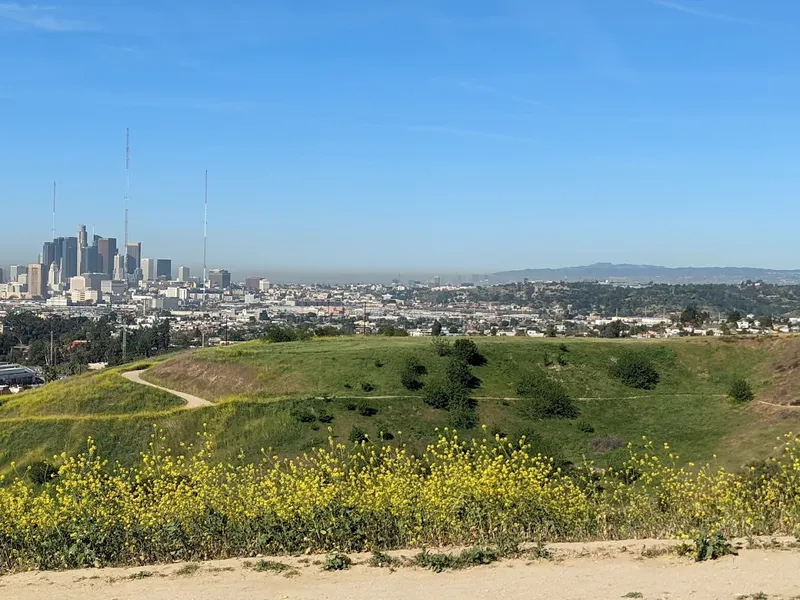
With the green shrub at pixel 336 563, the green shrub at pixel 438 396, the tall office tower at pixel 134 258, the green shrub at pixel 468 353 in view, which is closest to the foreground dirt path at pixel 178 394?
the green shrub at pixel 438 396

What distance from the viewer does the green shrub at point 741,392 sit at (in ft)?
121

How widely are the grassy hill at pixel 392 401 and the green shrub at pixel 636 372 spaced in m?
0.51

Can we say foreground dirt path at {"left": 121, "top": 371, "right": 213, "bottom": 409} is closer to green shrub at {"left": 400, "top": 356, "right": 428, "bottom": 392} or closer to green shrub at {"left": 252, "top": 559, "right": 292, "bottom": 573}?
green shrub at {"left": 400, "top": 356, "right": 428, "bottom": 392}

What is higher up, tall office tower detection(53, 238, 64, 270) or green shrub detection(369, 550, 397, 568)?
tall office tower detection(53, 238, 64, 270)

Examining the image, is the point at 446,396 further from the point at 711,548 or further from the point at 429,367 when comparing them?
the point at 711,548

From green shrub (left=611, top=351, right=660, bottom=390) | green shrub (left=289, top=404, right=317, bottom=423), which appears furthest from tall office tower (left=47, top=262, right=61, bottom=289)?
green shrub (left=611, top=351, right=660, bottom=390)

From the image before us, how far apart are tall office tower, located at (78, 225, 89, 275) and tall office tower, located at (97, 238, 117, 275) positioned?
221 cm

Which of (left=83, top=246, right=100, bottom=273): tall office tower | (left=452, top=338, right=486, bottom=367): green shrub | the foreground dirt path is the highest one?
(left=83, top=246, right=100, bottom=273): tall office tower

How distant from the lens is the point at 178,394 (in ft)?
Answer: 132

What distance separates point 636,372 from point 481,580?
3408 cm

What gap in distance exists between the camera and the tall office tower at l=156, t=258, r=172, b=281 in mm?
169500

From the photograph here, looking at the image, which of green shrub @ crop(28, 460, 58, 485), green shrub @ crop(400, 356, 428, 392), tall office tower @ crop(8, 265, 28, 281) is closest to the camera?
green shrub @ crop(28, 460, 58, 485)

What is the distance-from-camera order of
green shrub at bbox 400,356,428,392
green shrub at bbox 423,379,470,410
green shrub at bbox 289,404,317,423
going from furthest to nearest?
green shrub at bbox 400,356,428,392
green shrub at bbox 423,379,470,410
green shrub at bbox 289,404,317,423

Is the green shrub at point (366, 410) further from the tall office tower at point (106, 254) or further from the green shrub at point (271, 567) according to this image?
the tall office tower at point (106, 254)
